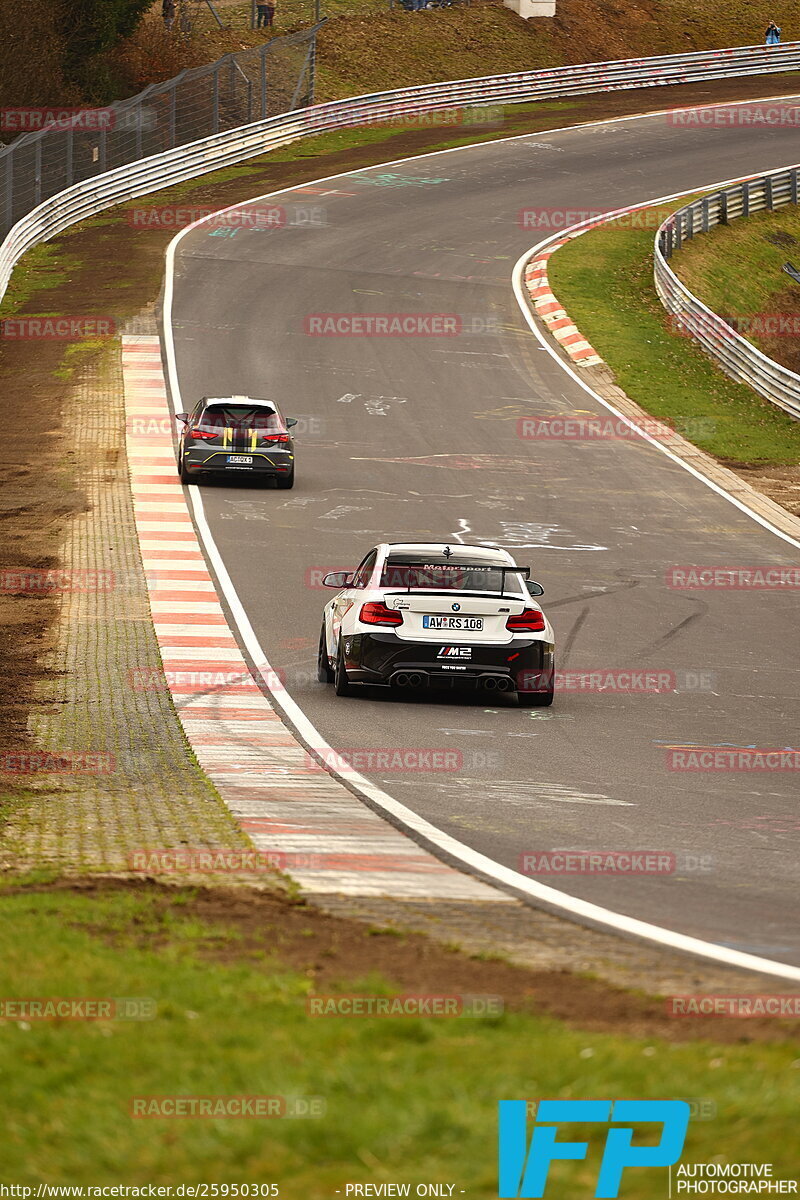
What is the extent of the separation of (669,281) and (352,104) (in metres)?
23.7

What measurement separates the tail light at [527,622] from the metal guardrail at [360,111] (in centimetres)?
2848

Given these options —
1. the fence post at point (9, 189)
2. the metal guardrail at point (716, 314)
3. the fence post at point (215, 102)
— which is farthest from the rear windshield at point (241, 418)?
the fence post at point (215, 102)

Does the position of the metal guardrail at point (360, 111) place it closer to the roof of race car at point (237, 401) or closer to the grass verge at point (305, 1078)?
the roof of race car at point (237, 401)

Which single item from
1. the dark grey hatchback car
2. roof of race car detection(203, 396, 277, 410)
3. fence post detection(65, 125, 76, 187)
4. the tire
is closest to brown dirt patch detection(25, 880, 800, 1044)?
the tire

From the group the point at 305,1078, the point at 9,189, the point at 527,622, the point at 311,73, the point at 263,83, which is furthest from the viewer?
the point at 311,73

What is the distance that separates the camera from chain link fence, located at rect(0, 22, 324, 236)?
142 feet

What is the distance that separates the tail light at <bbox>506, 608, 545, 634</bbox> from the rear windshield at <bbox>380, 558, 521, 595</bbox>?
0.33 meters

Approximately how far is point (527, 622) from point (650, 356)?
2480 cm

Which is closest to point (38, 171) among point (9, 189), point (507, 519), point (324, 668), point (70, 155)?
point (70, 155)

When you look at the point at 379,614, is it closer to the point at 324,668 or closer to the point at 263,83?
the point at 324,668

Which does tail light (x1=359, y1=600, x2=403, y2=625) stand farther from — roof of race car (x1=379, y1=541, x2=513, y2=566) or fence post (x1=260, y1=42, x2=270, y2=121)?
fence post (x1=260, y1=42, x2=270, y2=121)

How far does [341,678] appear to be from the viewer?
14531 mm

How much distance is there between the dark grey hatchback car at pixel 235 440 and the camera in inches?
1034

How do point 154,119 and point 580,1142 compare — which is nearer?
point 580,1142
